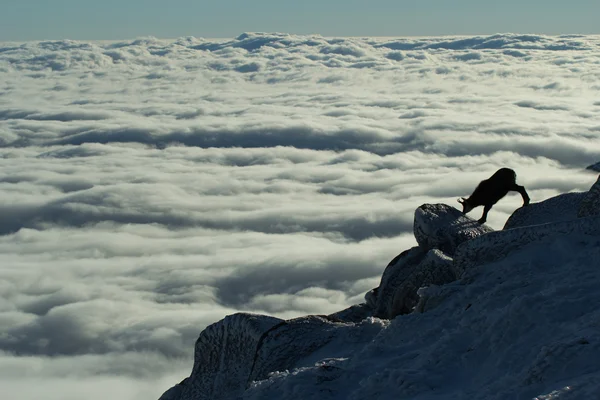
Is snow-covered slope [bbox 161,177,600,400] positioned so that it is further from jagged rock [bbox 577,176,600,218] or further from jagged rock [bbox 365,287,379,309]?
jagged rock [bbox 365,287,379,309]

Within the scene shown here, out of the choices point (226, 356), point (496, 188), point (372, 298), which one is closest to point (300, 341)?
point (226, 356)

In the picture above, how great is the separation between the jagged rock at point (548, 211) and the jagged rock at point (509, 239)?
157 inches

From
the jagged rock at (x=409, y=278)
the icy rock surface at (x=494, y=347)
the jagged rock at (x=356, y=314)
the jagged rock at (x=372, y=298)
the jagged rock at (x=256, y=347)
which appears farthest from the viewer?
the jagged rock at (x=356, y=314)

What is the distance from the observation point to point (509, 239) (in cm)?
1152

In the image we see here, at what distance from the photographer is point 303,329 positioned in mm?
11906

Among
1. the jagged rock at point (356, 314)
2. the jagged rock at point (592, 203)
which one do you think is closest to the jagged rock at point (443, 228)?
the jagged rock at point (356, 314)

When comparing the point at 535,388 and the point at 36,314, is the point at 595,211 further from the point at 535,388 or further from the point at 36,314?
the point at 36,314

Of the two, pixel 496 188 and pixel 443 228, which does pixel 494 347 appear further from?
pixel 496 188

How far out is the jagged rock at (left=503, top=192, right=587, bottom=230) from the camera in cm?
1566

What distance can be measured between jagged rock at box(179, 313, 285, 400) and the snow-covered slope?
1.0 inches

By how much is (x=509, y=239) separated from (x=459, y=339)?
141 inches

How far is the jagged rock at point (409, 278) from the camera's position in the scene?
1324cm

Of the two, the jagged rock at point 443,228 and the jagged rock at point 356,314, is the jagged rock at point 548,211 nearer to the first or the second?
the jagged rock at point 443,228

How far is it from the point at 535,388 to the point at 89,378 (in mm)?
155490
